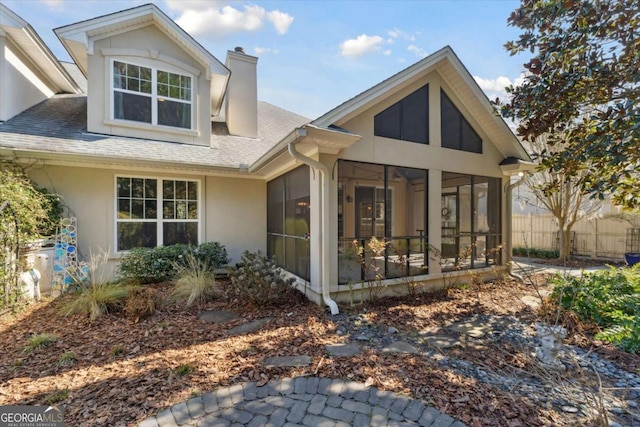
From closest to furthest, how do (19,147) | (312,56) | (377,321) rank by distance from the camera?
(377,321) → (19,147) → (312,56)

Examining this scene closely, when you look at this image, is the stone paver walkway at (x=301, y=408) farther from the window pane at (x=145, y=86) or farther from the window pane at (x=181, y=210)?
the window pane at (x=145, y=86)

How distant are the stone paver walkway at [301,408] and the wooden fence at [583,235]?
1278 cm

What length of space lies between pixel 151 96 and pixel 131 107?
611 mm

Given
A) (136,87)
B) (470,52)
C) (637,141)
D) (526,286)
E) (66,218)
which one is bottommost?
(526,286)

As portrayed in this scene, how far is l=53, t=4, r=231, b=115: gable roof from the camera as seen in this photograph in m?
7.34

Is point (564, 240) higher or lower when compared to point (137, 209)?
lower

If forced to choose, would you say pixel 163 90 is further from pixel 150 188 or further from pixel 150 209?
pixel 150 209

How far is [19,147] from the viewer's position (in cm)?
597

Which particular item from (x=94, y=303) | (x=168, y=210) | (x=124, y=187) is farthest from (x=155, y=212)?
(x=94, y=303)

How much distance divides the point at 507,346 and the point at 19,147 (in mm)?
9623

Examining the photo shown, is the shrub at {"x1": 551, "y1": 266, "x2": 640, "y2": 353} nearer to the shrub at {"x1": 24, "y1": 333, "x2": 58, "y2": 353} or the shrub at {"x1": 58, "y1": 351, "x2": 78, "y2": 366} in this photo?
the shrub at {"x1": 58, "y1": 351, "x2": 78, "y2": 366}

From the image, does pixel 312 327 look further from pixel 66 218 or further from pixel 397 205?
pixel 66 218

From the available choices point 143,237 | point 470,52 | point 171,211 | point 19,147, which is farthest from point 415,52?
point 19,147

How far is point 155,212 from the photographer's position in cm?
799
